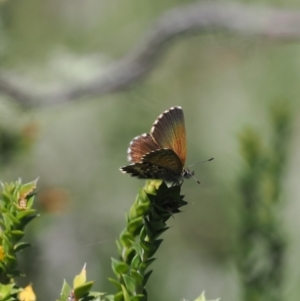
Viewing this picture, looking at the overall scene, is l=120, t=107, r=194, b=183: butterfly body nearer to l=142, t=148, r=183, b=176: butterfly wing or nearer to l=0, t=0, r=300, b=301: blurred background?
l=142, t=148, r=183, b=176: butterfly wing

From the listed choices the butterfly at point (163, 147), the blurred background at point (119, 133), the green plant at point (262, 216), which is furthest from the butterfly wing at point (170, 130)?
the green plant at point (262, 216)

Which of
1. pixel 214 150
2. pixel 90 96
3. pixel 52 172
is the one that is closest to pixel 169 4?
pixel 214 150

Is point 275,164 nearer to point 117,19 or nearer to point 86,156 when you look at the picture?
point 86,156

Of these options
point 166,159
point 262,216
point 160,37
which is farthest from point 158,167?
point 160,37

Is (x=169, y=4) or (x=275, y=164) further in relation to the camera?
(x=169, y=4)

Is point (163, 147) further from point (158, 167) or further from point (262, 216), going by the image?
point (262, 216)

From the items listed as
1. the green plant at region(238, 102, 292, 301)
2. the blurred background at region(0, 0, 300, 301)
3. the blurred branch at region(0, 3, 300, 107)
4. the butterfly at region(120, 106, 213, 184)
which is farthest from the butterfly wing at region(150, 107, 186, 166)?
the blurred branch at region(0, 3, 300, 107)

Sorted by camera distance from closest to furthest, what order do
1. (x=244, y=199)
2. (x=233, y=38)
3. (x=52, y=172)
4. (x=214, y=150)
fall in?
(x=244, y=199) < (x=233, y=38) < (x=52, y=172) < (x=214, y=150)

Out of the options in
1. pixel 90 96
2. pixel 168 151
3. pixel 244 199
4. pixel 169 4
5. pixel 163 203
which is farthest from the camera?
pixel 169 4
